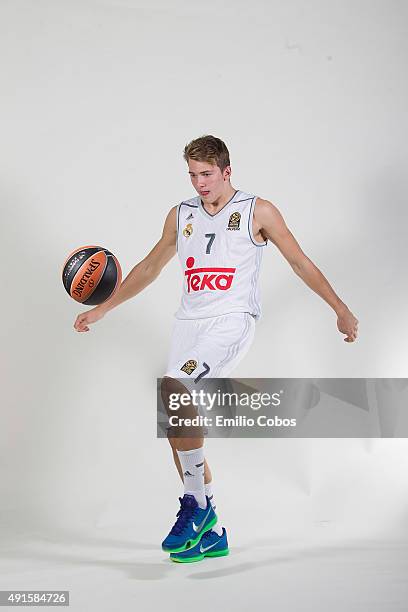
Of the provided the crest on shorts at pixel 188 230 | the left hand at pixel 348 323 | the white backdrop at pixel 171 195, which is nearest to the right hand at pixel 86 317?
the crest on shorts at pixel 188 230

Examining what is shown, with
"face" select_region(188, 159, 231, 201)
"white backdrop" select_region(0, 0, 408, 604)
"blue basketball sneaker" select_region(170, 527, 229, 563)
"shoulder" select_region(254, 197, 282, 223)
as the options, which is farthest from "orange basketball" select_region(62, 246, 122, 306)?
"blue basketball sneaker" select_region(170, 527, 229, 563)

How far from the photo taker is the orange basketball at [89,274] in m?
3.44

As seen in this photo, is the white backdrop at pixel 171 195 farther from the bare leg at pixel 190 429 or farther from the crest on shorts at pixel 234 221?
the bare leg at pixel 190 429

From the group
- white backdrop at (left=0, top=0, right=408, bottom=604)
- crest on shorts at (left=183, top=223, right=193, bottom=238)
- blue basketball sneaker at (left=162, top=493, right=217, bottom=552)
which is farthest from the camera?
white backdrop at (left=0, top=0, right=408, bottom=604)

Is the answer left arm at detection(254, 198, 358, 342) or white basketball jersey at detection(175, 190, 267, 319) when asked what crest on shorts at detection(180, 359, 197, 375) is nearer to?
white basketball jersey at detection(175, 190, 267, 319)

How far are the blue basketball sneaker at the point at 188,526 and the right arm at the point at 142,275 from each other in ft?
2.63

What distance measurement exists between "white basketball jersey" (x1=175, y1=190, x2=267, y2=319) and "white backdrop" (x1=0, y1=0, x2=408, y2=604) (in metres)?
0.75

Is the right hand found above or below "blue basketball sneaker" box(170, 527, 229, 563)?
above

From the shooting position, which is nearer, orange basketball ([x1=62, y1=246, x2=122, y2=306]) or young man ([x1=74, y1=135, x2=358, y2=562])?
young man ([x1=74, y1=135, x2=358, y2=562])

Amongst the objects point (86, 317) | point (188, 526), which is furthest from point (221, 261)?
point (188, 526)

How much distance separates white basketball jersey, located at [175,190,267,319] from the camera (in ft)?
11.4

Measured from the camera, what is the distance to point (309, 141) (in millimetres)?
4422

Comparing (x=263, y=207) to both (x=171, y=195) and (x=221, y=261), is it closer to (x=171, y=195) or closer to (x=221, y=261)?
(x=221, y=261)

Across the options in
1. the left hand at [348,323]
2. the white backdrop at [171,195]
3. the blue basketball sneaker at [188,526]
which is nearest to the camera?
the blue basketball sneaker at [188,526]
